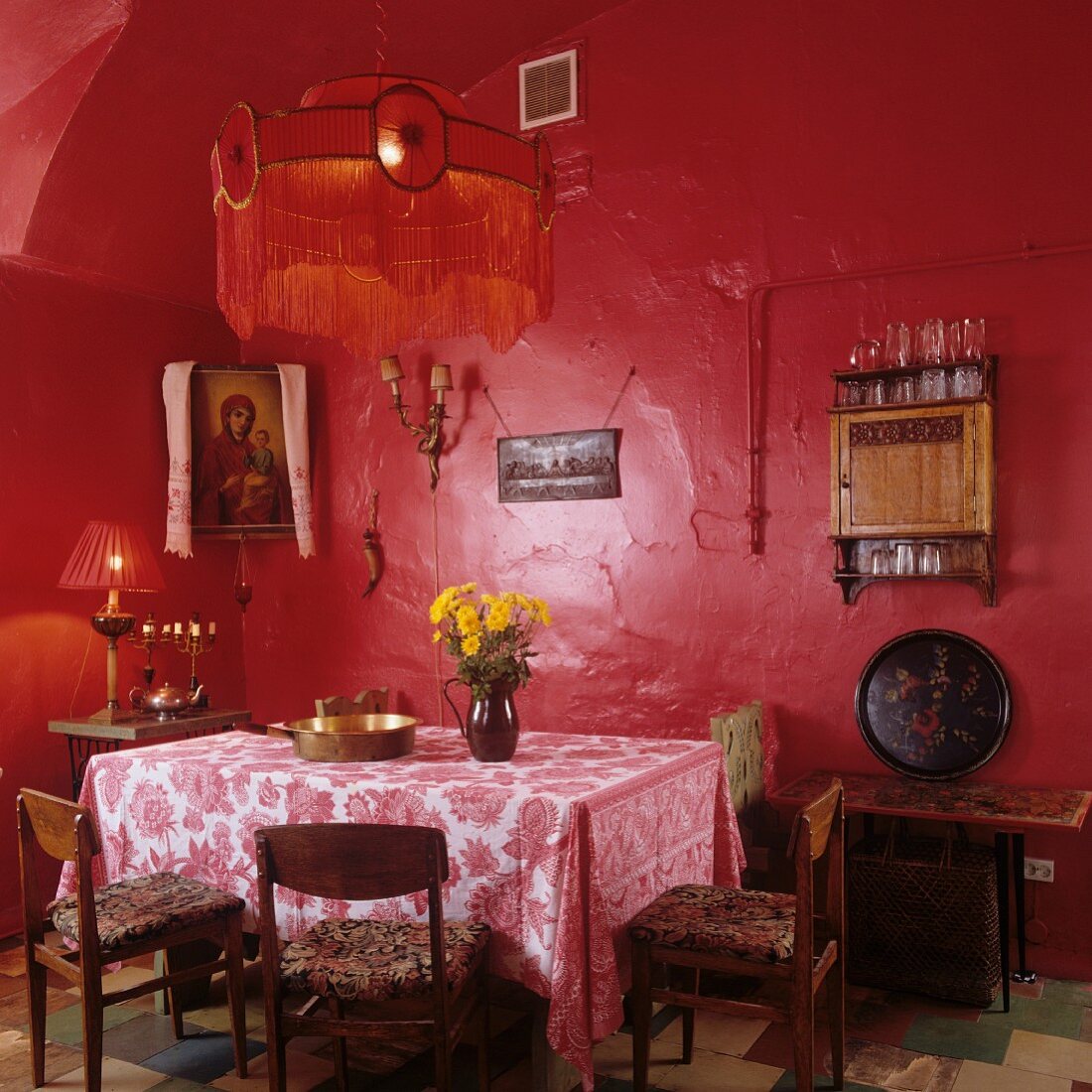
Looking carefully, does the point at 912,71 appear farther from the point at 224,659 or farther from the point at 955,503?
the point at 224,659

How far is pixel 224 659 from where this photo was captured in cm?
538

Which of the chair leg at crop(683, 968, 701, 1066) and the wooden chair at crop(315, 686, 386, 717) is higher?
the wooden chair at crop(315, 686, 386, 717)

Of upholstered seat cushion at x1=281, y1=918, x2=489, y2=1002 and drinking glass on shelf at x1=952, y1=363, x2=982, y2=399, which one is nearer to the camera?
upholstered seat cushion at x1=281, y1=918, x2=489, y2=1002

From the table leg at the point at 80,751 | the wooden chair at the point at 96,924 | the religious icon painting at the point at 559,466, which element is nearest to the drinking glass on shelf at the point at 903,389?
the religious icon painting at the point at 559,466

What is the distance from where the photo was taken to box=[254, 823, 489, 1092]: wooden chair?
92.2 inches

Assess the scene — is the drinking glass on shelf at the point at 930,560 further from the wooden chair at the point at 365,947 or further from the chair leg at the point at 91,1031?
the chair leg at the point at 91,1031

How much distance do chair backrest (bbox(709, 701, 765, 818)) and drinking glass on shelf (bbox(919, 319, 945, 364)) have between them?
4.52 ft

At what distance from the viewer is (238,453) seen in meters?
5.15

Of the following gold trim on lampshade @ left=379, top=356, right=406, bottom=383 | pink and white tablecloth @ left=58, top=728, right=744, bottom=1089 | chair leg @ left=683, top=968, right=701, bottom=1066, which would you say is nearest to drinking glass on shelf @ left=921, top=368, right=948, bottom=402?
pink and white tablecloth @ left=58, top=728, right=744, bottom=1089

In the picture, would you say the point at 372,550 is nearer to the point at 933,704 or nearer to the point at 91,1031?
the point at 933,704

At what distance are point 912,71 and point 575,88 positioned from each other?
1.39 metres

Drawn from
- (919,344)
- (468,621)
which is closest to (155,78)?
(468,621)

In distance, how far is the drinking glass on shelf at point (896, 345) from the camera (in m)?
3.90

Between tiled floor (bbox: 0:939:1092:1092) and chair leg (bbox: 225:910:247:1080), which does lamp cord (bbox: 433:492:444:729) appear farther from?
chair leg (bbox: 225:910:247:1080)
